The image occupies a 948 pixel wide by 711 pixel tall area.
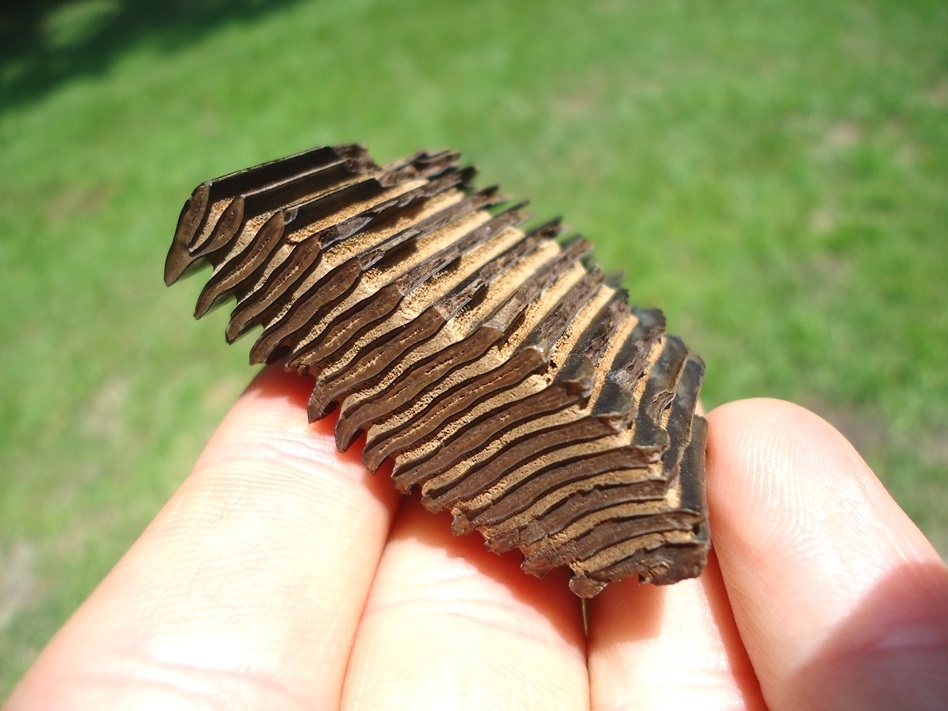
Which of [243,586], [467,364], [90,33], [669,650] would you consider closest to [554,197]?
[467,364]

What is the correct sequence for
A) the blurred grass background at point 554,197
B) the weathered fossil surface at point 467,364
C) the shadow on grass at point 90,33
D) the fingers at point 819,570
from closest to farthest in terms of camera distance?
the fingers at point 819,570 → the weathered fossil surface at point 467,364 → the blurred grass background at point 554,197 → the shadow on grass at point 90,33

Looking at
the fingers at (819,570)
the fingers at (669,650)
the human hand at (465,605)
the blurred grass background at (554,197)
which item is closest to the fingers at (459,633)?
the human hand at (465,605)

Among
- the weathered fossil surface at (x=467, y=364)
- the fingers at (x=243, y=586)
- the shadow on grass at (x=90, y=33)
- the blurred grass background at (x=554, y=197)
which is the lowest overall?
the fingers at (x=243, y=586)

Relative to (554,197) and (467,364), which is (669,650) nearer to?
(467,364)

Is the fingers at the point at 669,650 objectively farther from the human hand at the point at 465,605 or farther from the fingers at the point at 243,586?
the fingers at the point at 243,586

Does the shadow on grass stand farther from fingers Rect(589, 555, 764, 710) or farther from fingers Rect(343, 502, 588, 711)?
fingers Rect(589, 555, 764, 710)

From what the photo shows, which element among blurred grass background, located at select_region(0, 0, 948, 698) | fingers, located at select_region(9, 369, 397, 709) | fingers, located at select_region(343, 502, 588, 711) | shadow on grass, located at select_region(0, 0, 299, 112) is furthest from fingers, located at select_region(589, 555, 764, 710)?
shadow on grass, located at select_region(0, 0, 299, 112)

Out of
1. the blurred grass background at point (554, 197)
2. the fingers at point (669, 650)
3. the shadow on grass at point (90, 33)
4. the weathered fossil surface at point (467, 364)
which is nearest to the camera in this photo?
the weathered fossil surface at point (467, 364)
